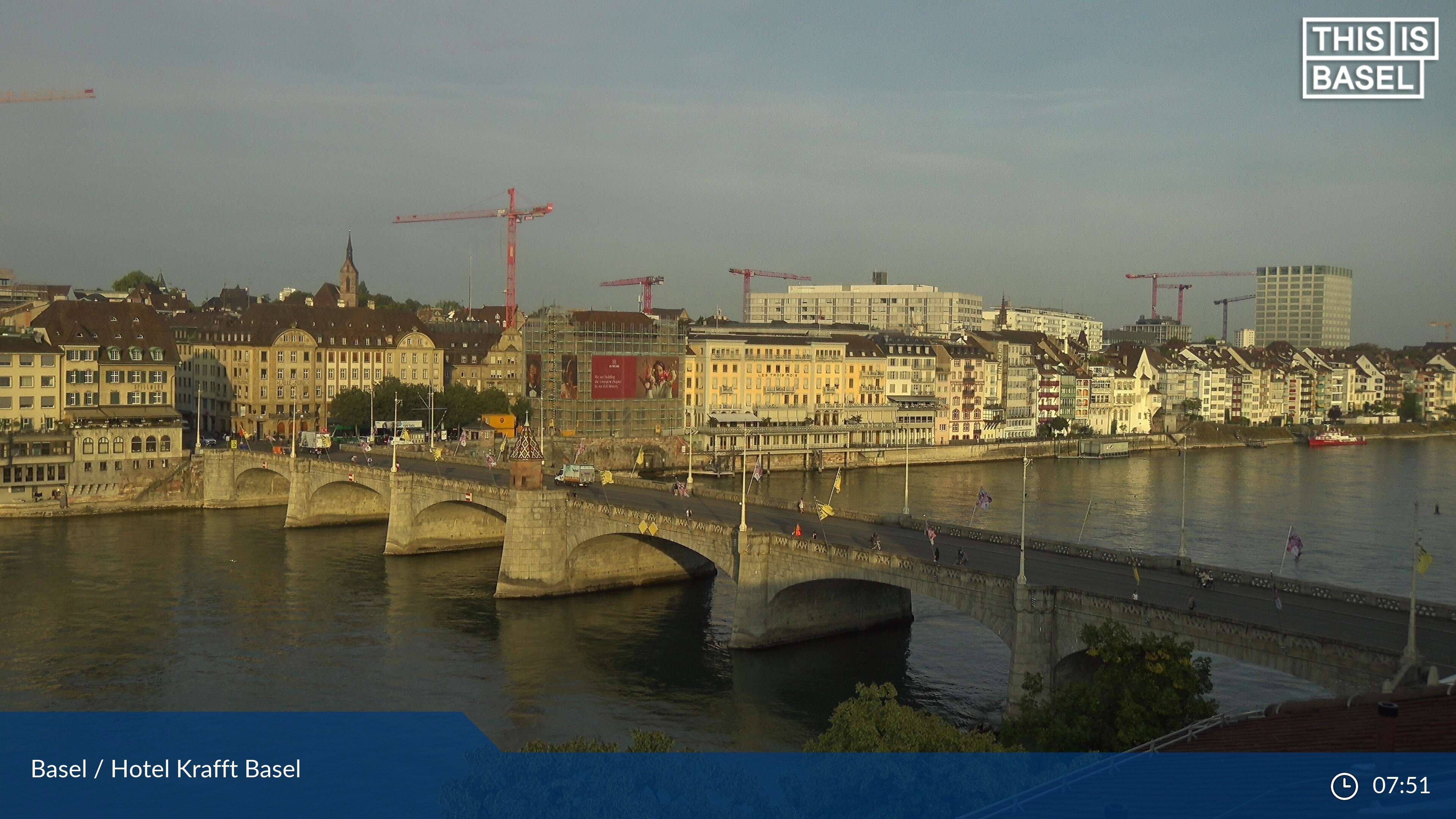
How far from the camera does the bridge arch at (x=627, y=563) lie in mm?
61906

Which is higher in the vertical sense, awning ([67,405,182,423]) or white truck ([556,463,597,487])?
awning ([67,405,182,423])

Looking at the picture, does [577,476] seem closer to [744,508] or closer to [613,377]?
[744,508]

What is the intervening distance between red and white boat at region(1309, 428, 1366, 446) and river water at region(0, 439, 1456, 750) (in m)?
94.7

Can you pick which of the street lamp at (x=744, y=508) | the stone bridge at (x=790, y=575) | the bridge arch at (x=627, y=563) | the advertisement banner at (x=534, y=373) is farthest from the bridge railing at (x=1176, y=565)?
the advertisement banner at (x=534, y=373)

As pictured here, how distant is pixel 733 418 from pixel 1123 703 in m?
106

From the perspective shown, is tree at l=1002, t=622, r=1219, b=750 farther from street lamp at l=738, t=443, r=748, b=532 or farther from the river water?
street lamp at l=738, t=443, r=748, b=532

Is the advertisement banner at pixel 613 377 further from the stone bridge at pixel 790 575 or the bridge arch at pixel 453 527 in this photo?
the bridge arch at pixel 453 527

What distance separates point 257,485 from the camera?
312 feet

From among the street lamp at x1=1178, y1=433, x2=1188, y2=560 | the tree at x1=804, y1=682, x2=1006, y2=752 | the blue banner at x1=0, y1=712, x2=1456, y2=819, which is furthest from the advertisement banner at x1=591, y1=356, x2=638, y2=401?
the tree at x1=804, y1=682, x2=1006, y2=752

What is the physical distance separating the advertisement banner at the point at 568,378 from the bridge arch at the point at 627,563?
58628 millimetres

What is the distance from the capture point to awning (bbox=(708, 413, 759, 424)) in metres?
134

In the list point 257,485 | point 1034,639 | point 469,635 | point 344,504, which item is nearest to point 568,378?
point 257,485

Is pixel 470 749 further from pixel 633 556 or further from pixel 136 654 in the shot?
pixel 633 556

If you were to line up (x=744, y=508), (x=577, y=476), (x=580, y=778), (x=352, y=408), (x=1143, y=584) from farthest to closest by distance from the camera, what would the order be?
(x=352, y=408)
(x=577, y=476)
(x=744, y=508)
(x=1143, y=584)
(x=580, y=778)
